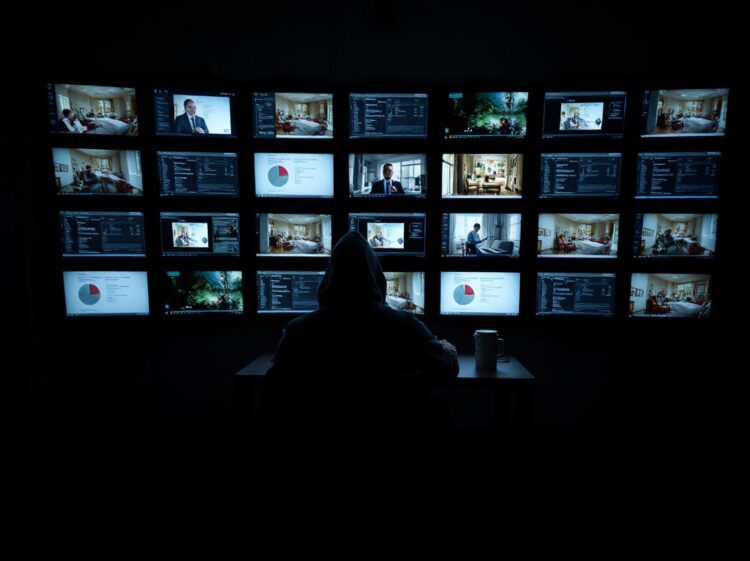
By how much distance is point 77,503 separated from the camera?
200cm

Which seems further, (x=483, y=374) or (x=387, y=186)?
(x=387, y=186)

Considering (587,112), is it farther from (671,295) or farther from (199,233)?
(199,233)

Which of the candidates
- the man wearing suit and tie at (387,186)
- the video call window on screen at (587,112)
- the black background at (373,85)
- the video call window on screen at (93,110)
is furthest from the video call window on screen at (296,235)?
the video call window on screen at (587,112)

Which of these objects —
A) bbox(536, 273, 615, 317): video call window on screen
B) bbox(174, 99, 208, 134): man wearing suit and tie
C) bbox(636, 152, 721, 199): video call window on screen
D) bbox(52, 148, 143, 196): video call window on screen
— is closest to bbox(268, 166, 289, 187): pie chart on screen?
bbox(174, 99, 208, 134): man wearing suit and tie

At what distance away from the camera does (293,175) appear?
7.38 feet

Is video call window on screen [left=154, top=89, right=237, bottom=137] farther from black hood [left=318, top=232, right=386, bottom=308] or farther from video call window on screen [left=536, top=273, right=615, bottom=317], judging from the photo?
video call window on screen [left=536, top=273, right=615, bottom=317]

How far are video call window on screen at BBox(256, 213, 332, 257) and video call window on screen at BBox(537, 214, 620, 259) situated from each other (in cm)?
113

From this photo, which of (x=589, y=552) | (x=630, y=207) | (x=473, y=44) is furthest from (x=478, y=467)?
(x=473, y=44)

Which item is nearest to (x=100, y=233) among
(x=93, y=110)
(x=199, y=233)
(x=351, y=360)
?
(x=199, y=233)

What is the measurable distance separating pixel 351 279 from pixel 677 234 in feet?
5.91

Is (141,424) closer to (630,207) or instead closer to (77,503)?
(77,503)

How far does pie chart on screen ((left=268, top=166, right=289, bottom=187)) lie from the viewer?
2.24 meters

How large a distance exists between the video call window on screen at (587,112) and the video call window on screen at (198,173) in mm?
1640

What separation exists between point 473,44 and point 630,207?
1165mm
